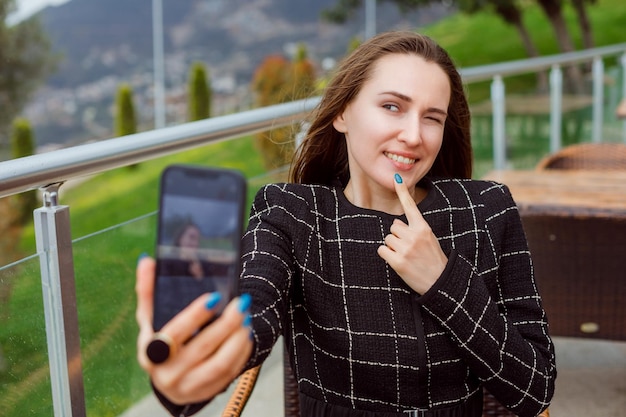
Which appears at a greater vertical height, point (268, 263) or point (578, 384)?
point (268, 263)

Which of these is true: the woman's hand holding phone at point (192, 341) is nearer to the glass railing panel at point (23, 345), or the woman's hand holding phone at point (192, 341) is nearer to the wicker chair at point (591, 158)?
the glass railing panel at point (23, 345)

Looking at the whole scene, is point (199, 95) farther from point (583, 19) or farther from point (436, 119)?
point (436, 119)

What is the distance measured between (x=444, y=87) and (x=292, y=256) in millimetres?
410

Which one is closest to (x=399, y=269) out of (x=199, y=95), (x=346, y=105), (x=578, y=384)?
(x=346, y=105)

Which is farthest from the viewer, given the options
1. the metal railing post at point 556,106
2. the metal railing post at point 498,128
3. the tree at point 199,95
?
the tree at point 199,95

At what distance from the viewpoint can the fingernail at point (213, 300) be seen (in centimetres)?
82

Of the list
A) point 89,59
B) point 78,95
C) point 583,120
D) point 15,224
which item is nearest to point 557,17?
point 15,224

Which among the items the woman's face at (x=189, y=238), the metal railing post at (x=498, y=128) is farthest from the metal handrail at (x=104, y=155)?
the metal railing post at (x=498, y=128)

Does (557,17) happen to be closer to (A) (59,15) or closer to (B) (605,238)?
(B) (605,238)

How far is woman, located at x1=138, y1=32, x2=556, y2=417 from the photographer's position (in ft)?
4.61

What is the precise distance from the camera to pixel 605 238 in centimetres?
274

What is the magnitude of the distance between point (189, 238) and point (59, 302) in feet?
3.27

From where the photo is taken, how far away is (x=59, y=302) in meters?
1.71

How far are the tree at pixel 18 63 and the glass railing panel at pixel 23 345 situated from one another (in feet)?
97.6
